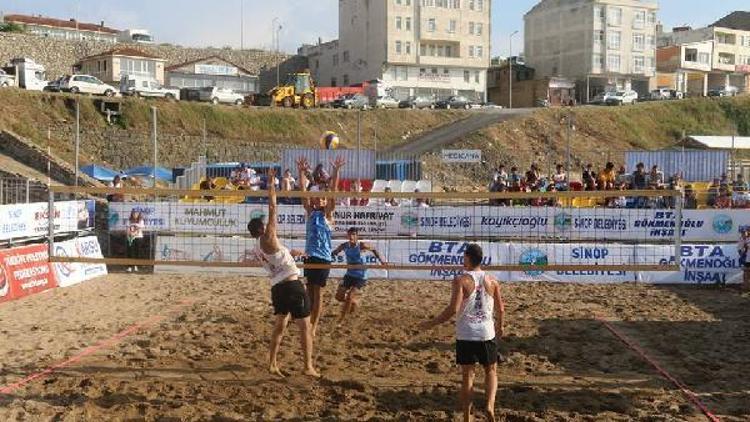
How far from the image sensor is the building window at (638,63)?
75625 millimetres

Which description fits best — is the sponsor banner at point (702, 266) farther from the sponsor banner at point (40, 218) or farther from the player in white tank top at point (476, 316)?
the sponsor banner at point (40, 218)

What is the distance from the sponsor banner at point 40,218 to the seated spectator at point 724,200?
1537cm

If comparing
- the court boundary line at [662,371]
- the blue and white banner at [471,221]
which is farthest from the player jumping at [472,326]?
the blue and white banner at [471,221]

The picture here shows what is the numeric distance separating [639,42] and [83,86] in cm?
5389

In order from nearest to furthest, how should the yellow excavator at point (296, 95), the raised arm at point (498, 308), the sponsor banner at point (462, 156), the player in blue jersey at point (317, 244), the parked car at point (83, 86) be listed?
1. the raised arm at point (498, 308)
2. the player in blue jersey at point (317, 244)
3. the sponsor banner at point (462, 156)
4. the parked car at point (83, 86)
5. the yellow excavator at point (296, 95)

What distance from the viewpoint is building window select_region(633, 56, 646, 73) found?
75625 millimetres

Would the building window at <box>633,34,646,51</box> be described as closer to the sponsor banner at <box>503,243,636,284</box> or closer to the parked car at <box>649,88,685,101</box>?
the parked car at <box>649,88,685,101</box>

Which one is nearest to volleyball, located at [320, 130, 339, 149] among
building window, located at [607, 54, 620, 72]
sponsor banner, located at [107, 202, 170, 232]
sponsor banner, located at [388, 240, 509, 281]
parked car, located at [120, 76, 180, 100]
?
sponsor banner, located at [388, 240, 509, 281]

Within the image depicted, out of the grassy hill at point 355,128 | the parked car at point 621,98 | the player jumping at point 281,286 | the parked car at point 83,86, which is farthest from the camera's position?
the parked car at point 621,98

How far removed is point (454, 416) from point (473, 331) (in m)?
0.89

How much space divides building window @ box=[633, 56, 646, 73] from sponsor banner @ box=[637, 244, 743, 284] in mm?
64147

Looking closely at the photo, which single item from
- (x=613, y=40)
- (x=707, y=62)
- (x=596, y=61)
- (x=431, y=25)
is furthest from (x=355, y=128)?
(x=707, y=62)

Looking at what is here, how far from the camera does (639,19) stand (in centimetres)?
7656

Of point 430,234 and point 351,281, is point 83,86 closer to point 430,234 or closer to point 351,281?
point 430,234
